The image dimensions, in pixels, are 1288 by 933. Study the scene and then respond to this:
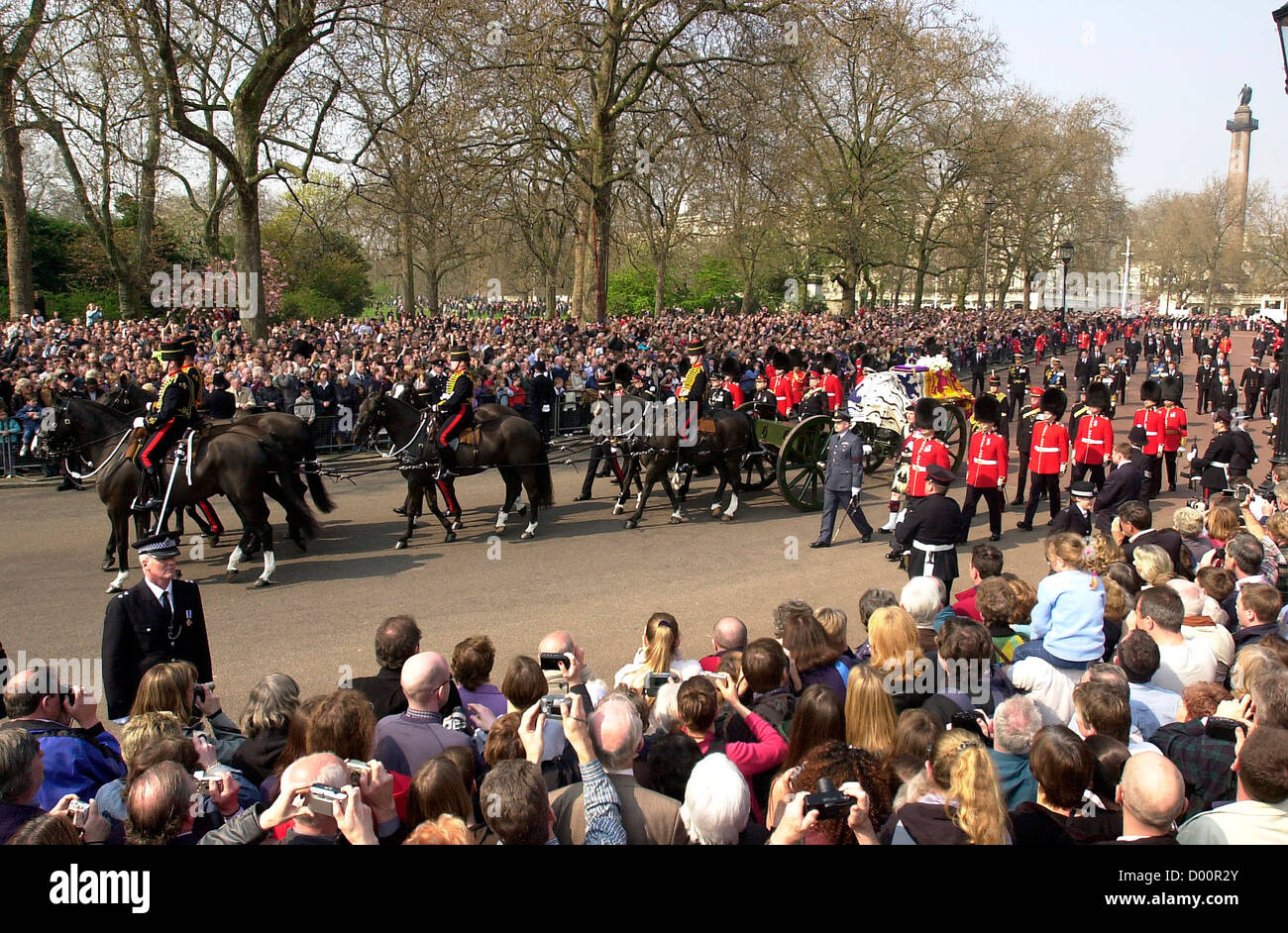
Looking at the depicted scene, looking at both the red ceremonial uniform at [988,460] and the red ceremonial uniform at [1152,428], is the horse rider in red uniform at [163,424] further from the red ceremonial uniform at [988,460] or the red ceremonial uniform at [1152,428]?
the red ceremonial uniform at [1152,428]

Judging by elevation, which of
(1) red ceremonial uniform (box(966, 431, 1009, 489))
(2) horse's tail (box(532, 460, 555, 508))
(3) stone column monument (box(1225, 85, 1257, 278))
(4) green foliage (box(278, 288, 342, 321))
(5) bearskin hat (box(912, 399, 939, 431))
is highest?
(3) stone column monument (box(1225, 85, 1257, 278))

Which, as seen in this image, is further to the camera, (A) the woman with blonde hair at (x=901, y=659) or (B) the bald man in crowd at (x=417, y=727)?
(A) the woman with blonde hair at (x=901, y=659)

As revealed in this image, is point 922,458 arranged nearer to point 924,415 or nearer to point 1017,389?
point 924,415

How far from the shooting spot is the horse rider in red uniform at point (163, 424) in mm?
9172

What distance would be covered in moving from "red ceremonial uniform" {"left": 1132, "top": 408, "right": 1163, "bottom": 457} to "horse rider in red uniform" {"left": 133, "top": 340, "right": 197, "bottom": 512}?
11.8 metres

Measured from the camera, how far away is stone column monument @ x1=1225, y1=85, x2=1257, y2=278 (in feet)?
241

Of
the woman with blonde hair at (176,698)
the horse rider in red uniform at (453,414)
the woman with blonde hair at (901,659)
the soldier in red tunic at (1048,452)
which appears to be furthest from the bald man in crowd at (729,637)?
the soldier in red tunic at (1048,452)

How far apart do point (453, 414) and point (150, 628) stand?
5.92 meters

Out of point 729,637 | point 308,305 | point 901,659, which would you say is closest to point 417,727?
point 729,637

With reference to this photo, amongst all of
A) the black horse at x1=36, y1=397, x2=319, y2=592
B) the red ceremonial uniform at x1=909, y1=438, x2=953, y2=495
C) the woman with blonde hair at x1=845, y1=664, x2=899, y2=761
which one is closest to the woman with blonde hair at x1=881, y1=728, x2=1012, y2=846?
the woman with blonde hair at x1=845, y1=664, x2=899, y2=761

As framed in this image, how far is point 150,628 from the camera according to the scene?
539 centimetres

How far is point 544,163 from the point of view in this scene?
23812 millimetres

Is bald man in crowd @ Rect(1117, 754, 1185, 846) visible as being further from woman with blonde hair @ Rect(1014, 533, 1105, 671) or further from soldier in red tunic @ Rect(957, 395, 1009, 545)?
soldier in red tunic @ Rect(957, 395, 1009, 545)

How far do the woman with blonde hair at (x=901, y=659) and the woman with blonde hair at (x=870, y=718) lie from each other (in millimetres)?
554
